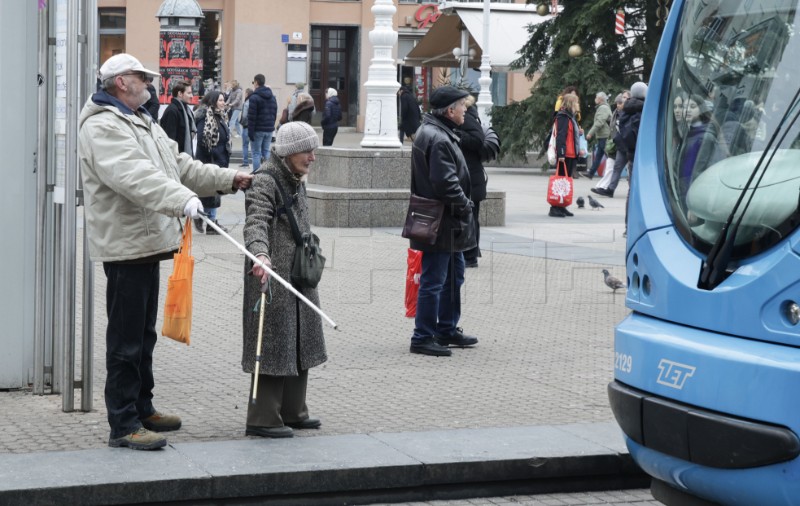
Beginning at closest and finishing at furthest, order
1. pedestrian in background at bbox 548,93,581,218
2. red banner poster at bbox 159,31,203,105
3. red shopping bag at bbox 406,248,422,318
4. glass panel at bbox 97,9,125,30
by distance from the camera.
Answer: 1. red shopping bag at bbox 406,248,422,318
2. pedestrian in background at bbox 548,93,581,218
3. red banner poster at bbox 159,31,203,105
4. glass panel at bbox 97,9,125,30

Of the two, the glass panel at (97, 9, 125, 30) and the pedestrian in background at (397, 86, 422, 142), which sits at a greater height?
the glass panel at (97, 9, 125, 30)

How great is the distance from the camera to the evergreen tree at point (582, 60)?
2925 cm

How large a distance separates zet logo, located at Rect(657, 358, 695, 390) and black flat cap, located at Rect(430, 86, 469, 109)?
174 inches

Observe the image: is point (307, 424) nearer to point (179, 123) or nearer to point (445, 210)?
point (445, 210)

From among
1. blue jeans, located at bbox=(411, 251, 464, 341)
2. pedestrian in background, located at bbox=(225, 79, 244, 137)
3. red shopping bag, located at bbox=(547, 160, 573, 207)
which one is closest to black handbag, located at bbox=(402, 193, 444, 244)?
blue jeans, located at bbox=(411, 251, 464, 341)

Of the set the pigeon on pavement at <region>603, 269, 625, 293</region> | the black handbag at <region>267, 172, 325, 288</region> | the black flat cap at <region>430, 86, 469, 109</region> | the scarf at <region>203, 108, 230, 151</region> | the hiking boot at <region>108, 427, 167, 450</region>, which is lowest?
the hiking boot at <region>108, 427, 167, 450</region>

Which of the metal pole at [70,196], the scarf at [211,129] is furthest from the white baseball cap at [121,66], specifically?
the scarf at [211,129]

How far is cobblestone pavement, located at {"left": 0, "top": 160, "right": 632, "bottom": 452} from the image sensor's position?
7082 millimetres

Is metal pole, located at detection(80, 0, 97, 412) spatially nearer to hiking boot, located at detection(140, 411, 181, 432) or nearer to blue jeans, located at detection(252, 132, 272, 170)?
hiking boot, located at detection(140, 411, 181, 432)

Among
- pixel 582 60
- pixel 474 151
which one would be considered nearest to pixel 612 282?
pixel 474 151

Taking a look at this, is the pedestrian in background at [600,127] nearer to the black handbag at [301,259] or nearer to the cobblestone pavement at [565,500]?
the black handbag at [301,259]

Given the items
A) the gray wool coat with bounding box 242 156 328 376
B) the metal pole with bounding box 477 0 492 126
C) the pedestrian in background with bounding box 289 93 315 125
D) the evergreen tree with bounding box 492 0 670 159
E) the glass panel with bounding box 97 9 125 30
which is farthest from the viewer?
the glass panel with bounding box 97 9 125 30

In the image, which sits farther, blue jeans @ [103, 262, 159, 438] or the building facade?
the building facade

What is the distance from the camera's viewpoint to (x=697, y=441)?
16.4ft
